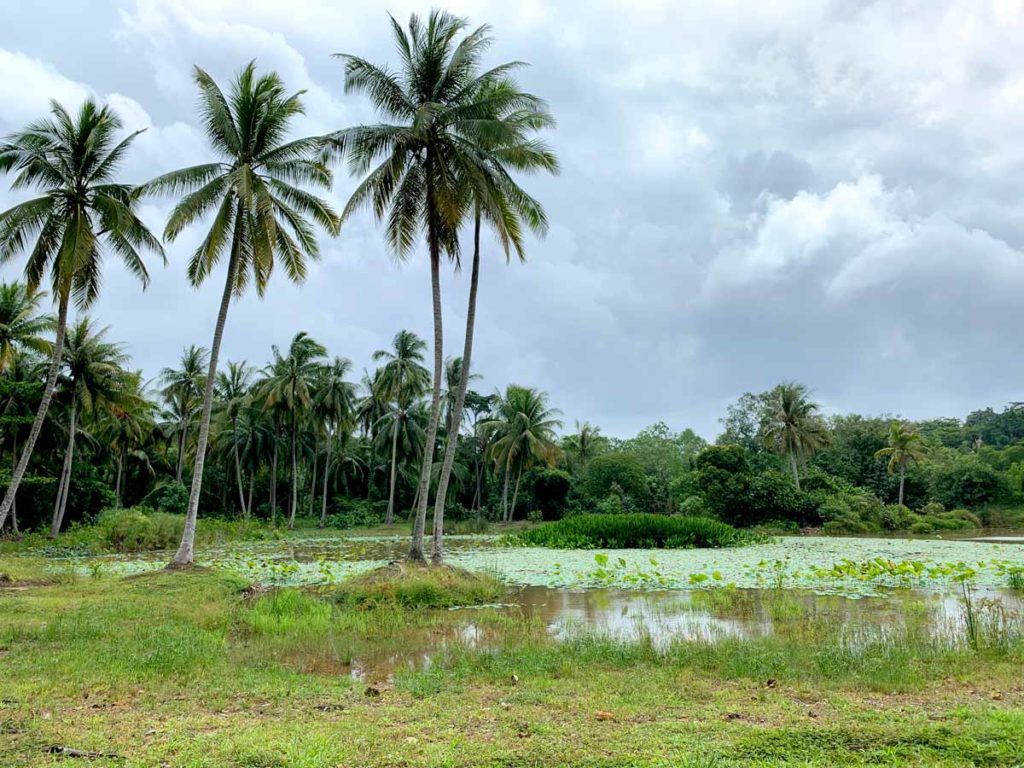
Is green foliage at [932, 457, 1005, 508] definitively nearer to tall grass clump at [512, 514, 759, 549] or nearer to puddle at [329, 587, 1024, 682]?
tall grass clump at [512, 514, 759, 549]

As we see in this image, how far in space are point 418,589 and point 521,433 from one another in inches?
1281

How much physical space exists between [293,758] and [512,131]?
14.4 m

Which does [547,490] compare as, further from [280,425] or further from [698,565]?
[698,565]

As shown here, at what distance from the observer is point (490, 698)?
6016mm

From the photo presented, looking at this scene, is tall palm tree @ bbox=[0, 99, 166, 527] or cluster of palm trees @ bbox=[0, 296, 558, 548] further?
cluster of palm trees @ bbox=[0, 296, 558, 548]

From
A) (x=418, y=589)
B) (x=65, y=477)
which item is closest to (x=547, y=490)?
(x=65, y=477)

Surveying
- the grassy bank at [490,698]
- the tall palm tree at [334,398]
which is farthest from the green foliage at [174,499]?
Answer: the grassy bank at [490,698]

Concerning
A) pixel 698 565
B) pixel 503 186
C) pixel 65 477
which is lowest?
pixel 698 565

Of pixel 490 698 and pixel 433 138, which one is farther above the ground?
pixel 433 138

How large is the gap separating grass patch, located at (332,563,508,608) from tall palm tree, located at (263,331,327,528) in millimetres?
28909

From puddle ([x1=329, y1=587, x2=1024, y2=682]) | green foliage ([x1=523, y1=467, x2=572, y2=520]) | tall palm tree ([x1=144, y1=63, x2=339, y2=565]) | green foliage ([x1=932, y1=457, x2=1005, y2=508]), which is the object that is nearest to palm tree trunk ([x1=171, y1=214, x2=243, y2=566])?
tall palm tree ([x1=144, y1=63, x2=339, y2=565])

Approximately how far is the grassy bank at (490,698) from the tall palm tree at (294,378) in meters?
31.8

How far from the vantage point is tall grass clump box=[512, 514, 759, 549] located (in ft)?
91.0

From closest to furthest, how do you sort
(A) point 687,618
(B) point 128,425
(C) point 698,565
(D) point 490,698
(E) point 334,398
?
(D) point 490,698
(A) point 687,618
(C) point 698,565
(B) point 128,425
(E) point 334,398
